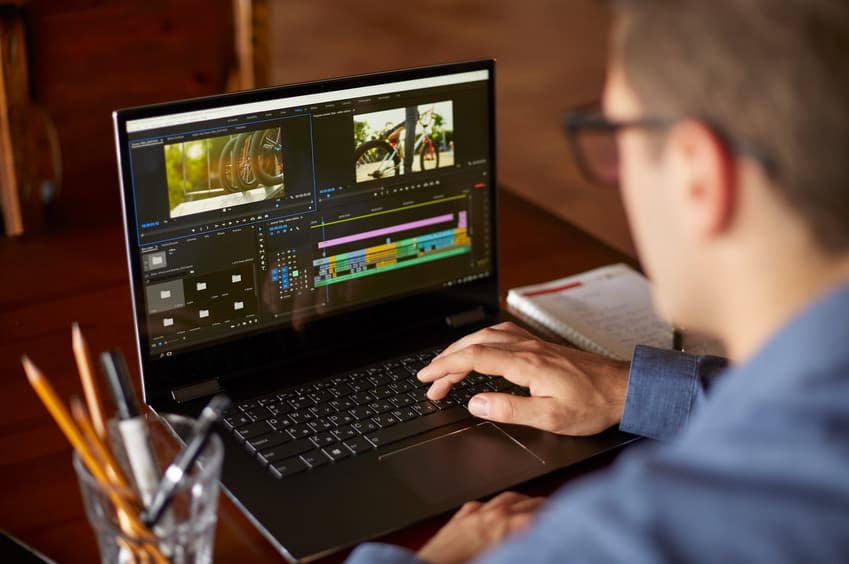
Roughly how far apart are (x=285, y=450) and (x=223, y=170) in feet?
1.06

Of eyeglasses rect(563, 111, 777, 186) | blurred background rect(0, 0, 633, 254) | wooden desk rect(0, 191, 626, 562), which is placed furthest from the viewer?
blurred background rect(0, 0, 633, 254)

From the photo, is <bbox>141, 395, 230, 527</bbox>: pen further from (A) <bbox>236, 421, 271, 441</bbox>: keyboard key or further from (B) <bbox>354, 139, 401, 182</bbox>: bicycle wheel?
(B) <bbox>354, 139, 401, 182</bbox>: bicycle wheel

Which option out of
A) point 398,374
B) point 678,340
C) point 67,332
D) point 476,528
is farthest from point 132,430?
point 678,340

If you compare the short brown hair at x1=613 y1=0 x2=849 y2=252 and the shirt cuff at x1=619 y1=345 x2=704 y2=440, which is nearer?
the short brown hair at x1=613 y1=0 x2=849 y2=252

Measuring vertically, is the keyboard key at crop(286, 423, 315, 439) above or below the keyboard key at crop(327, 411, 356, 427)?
below

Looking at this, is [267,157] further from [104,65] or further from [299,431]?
[104,65]

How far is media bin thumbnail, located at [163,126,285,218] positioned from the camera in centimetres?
112

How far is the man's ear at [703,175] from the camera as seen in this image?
2.23ft

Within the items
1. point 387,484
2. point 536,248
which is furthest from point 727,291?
point 536,248

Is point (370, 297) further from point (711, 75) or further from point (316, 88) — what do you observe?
point (711, 75)

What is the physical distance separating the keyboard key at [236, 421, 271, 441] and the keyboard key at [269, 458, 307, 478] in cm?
6

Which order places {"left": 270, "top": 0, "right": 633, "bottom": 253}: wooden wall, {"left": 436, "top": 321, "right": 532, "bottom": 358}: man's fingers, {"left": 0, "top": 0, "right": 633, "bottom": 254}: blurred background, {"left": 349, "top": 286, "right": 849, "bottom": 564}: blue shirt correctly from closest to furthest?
{"left": 349, "top": 286, "right": 849, "bottom": 564}: blue shirt
{"left": 436, "top": 321, "right": 532, "bottom": 358}: man's fingers
{"left": 0, "top": 0, "right": 633, "bottom": 254}: blurred background
{"left": 270, "top": 0, "right": 633, "bottom": 253}: wooden wall

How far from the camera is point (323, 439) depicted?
1090mm

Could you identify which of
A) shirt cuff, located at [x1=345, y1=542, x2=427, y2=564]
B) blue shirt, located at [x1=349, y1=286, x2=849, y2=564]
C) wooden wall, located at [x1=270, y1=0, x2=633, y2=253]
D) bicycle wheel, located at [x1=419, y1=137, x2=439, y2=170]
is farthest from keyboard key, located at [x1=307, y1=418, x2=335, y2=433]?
wooden wall, located at [x1=270, y1=0, x2=633, y2=253]
